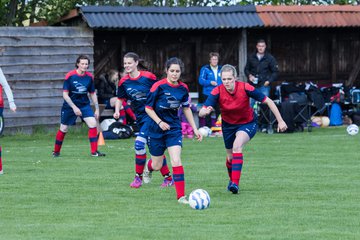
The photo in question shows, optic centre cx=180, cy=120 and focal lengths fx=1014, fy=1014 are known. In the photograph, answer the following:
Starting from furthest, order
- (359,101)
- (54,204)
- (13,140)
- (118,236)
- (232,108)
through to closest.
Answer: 1. (359,101)
2. (13,140)
3. (232,108)
4. (54,204)
5. (118,236)

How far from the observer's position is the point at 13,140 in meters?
23.9

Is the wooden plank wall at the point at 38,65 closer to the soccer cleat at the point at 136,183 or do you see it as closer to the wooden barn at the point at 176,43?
the wooden barn at the point at 176,43

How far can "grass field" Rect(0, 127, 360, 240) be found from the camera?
9.80 meters

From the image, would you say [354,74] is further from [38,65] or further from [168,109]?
[168,109]

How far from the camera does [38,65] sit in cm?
2581

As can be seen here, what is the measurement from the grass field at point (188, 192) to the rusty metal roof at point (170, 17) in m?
6.18

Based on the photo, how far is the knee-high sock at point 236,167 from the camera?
42.1ft

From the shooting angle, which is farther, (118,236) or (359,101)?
(359,101)

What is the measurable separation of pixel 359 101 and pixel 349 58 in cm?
308

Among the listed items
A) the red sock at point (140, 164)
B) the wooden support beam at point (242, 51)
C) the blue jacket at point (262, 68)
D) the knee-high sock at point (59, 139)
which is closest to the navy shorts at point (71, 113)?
the knee-high sock at point (59, 139)

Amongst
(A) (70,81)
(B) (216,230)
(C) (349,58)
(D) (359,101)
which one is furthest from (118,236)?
(C) (349,58)

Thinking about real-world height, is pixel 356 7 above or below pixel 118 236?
above

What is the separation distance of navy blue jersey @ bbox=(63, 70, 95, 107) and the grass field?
1140 mm

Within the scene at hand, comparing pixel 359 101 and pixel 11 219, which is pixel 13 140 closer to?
pixel 359 101
